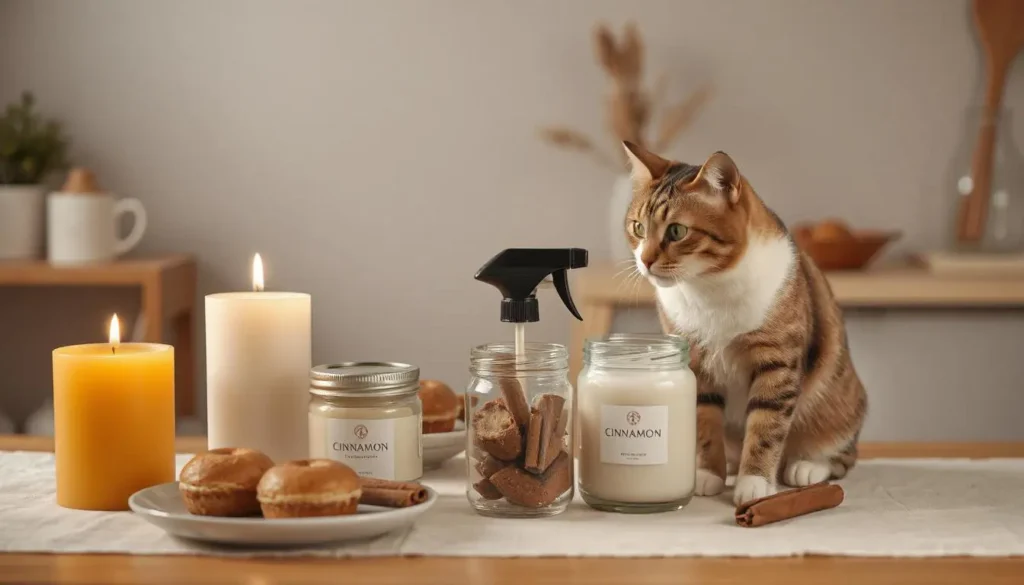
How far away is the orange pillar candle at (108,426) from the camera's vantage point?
990 mm

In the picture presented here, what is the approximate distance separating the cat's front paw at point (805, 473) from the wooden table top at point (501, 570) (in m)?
0.30

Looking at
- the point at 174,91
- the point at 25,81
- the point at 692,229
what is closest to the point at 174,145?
the point at 174,91

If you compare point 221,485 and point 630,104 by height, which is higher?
point 630,104

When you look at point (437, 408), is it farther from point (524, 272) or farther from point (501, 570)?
point (501, 570)

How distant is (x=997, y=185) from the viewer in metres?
2.71

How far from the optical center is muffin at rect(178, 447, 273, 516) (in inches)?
35.0

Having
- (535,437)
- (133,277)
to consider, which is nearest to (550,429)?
(535,437)

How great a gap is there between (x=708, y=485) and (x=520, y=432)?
0.81 feet

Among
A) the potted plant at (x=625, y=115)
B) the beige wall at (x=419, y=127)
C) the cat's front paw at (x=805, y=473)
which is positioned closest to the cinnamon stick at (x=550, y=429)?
the cat's front paw at (x=805, y=473)

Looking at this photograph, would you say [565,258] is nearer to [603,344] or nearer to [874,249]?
[603,344]

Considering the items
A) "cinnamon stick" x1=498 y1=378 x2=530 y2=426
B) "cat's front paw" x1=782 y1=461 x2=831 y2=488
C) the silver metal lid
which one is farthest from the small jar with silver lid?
"cat's front paw" x1=782 y1=461 x2=831 y2=488

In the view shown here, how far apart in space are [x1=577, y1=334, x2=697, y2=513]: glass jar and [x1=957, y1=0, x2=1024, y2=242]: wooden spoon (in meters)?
1.94

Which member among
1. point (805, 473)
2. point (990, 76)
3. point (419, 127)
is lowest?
point (805, 473)

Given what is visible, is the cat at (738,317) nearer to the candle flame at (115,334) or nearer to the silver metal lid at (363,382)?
the silver metal lid at (363,382)
